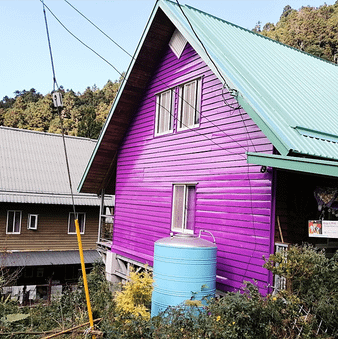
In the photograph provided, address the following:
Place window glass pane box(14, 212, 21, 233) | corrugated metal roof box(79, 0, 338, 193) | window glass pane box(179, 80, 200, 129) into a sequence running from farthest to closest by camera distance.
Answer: window glass pane box(14, 212, 21, 233), window glass pane box(179, 80, 200, 129), corrugated metal roof box(79, 0, 338, 193)

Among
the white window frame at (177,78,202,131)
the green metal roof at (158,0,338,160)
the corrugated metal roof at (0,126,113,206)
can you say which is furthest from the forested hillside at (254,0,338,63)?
the white window frame at (177,78,202,131)

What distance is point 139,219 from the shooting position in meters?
13.4

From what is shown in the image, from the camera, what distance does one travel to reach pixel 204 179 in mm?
10383

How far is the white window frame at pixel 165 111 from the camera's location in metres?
12.2

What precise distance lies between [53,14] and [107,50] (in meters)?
1.98

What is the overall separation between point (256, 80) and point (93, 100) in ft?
A: 194

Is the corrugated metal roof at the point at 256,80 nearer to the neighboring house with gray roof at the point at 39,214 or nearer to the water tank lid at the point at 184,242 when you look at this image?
the water tank lid at the point at 184,242

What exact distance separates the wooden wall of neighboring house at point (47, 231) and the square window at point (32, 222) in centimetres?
18

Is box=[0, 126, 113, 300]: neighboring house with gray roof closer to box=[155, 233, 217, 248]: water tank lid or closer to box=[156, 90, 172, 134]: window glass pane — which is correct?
box=[156, 90, 172, 134]: window glass pane

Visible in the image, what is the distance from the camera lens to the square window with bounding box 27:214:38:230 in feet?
70.5

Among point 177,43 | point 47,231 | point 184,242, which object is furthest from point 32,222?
point 184,242

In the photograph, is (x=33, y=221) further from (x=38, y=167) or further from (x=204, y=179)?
(x=204, y=179)

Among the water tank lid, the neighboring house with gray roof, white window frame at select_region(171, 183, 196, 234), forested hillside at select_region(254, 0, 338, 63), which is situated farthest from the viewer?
forested hillside at select_region(254, 0, 338, 63)

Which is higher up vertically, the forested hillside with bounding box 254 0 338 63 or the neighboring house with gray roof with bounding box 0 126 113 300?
the forested hillside with bounding box 254 0 338 63
